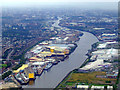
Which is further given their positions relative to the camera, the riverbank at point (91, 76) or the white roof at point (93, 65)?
the white roof at point (93, 65)

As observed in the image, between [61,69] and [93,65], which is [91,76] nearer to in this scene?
[93,65]

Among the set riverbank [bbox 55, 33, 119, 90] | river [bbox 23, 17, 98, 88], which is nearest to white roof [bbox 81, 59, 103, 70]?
riverbank [bbox 55, 33, 119, 90]

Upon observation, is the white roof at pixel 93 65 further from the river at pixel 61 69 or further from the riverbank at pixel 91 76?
the river at pixel 61 69

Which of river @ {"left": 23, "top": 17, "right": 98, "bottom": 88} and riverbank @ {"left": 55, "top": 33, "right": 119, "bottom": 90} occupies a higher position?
riverbank @ {"left": 55, "top": 33, "right": 119, "bottom": 90}

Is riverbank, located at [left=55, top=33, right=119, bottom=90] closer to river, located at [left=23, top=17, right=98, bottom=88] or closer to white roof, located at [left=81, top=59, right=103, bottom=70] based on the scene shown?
white roof, located at [left=81, top=59, right=103, bottom=70]

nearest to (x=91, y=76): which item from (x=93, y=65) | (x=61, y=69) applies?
(x=93, y=65)

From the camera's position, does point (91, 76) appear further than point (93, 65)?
No

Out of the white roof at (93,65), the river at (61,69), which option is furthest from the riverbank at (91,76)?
the river at (61,69)

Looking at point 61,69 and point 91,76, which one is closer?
point 91,76

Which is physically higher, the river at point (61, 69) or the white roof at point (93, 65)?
the white roof at point (93, 65)

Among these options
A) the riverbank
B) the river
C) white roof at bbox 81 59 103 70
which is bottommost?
the river
